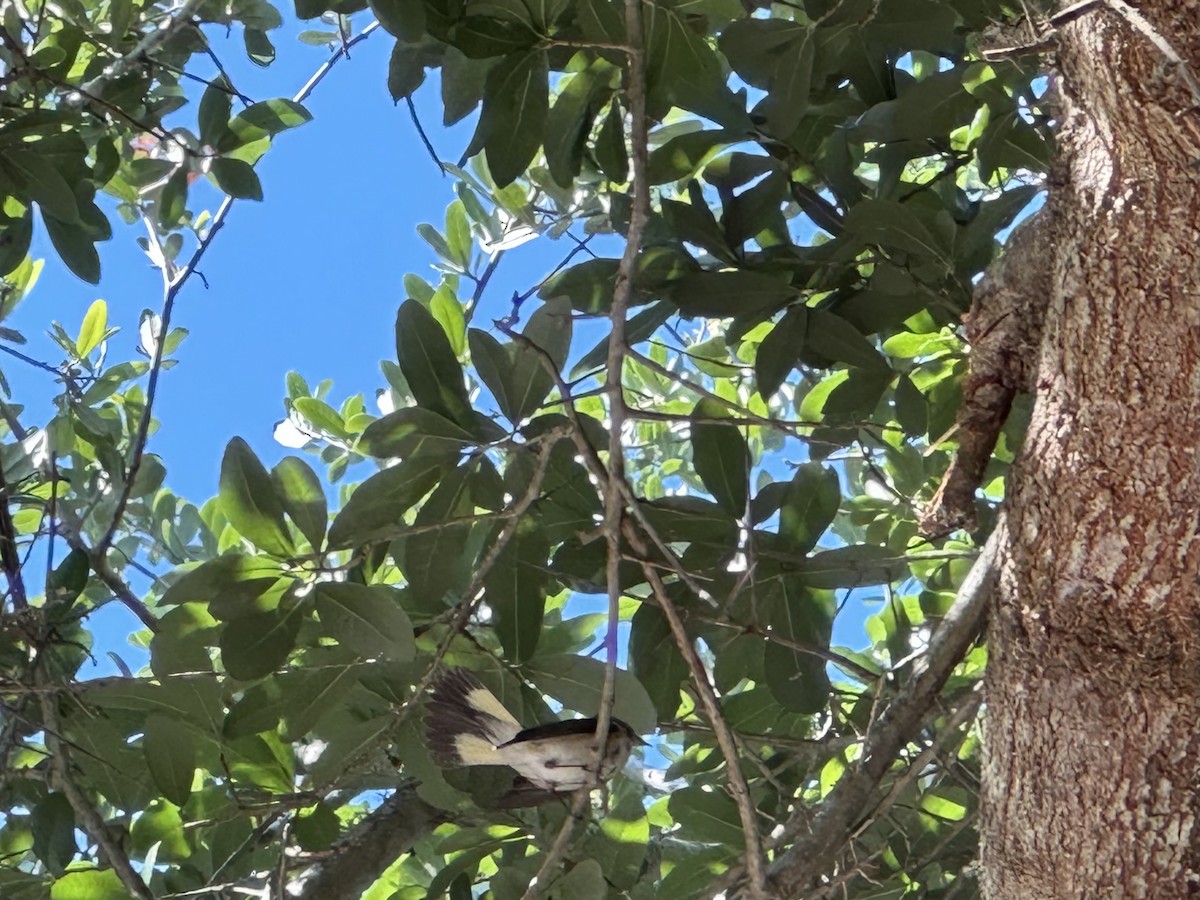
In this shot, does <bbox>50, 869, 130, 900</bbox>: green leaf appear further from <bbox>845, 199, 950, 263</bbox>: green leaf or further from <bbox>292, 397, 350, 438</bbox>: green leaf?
<bbox>845, 199, 950, 263</bbox>: green leaf

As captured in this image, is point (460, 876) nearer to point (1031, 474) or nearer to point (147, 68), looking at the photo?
point (1031, 474)

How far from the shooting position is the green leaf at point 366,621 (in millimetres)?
1099

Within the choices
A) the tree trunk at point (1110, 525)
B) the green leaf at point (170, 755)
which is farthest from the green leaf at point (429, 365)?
the tree trunk at point (1110, 525)

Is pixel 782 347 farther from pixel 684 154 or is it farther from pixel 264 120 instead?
pixel 264 120

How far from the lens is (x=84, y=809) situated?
1293 millimetres

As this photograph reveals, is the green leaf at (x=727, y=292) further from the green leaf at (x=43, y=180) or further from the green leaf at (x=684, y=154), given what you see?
the green leaf at (x=43, y=180)

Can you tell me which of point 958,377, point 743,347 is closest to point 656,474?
point 743,347

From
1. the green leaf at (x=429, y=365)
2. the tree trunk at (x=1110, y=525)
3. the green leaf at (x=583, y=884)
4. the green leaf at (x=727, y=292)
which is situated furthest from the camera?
the green leaf at (x=727, y=292)

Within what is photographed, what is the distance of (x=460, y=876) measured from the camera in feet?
4.62

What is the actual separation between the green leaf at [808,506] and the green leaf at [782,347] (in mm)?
115

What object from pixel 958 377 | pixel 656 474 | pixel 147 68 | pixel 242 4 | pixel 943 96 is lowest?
pixel 958 377

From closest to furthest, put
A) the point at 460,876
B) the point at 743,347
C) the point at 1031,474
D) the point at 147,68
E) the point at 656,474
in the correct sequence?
the point at 1031,474, the point at 460,876, the point at 147,68, the point at 743,347, the point at 656,474

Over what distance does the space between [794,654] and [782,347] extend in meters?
0.35

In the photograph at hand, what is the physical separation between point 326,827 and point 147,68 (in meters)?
1.05
